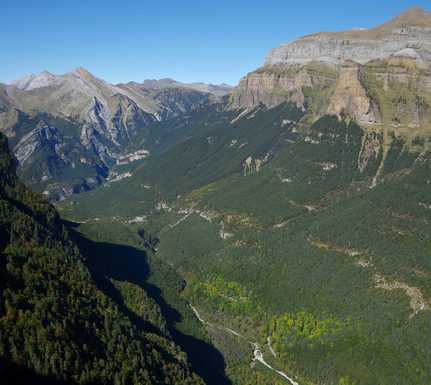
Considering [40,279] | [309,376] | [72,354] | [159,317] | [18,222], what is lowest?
[309,376]

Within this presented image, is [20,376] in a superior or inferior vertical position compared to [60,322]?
inferior

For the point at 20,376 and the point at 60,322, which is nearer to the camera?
the point at 20,376

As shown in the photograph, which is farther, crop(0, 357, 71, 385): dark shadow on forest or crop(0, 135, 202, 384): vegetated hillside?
crop(0, 135, 202, 384): vegetated hillside

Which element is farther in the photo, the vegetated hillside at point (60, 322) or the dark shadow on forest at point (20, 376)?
the vegetated hillside at point (60, 322)

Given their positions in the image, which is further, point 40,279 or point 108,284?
point 108,284

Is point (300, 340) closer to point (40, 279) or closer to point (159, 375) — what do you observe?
point (159, 375)

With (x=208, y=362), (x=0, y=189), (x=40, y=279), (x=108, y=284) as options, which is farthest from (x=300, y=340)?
(x=0, y=189)

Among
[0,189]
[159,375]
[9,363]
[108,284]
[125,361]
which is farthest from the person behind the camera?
[108,284]

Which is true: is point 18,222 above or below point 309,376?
above
